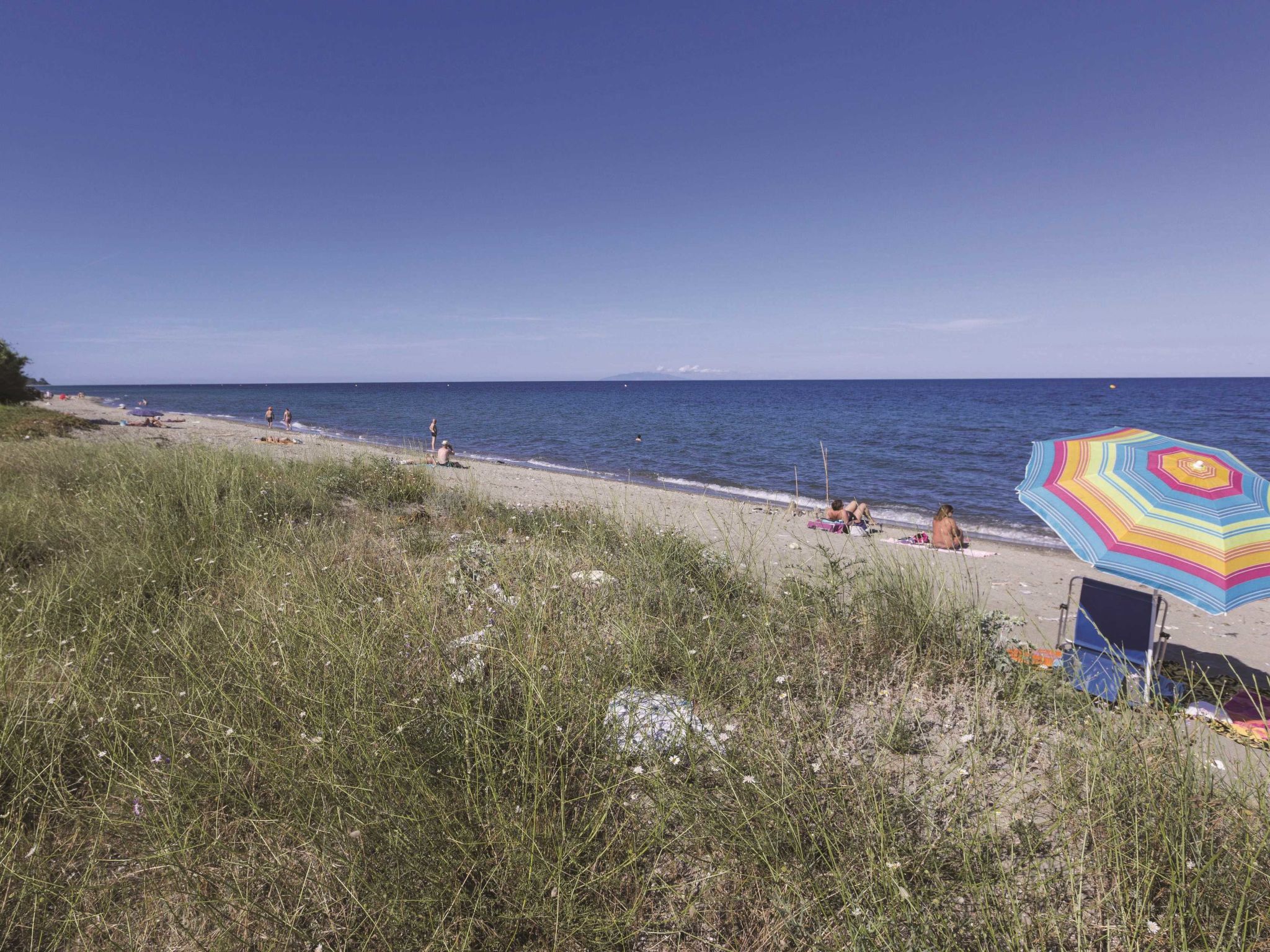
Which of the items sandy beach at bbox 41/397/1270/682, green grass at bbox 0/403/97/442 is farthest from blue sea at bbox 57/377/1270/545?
green grass at bbox 0/403/97/442

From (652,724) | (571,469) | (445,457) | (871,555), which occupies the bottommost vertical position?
(571,469)

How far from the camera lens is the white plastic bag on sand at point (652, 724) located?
2541mm

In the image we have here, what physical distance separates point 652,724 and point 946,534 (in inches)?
403

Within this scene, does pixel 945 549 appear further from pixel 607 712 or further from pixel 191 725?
pixel 191 725

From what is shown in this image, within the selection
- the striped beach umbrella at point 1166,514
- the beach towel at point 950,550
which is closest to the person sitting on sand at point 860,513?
the beach towel at point 950,550

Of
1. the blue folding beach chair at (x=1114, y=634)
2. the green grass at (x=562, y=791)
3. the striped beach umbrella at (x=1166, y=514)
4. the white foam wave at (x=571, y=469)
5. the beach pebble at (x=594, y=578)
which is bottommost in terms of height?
the white foam wave at (x=571, y=469)

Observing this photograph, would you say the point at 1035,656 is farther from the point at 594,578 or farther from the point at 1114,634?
the point at 594,578

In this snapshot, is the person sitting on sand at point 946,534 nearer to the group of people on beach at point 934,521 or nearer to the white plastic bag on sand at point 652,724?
the group of people on beach at point 934,521

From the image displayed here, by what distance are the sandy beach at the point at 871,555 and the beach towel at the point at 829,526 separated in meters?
0.20

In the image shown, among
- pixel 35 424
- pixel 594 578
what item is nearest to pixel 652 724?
pixel 594 578

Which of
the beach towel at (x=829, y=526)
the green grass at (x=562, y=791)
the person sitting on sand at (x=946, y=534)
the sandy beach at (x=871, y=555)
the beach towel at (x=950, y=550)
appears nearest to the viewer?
the green grass at (x=562, y=791)

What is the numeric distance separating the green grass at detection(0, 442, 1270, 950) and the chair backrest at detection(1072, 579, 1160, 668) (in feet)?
6.46

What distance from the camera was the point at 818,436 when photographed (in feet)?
119

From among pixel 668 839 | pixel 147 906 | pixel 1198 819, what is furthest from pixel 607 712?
pixel 1198 819
